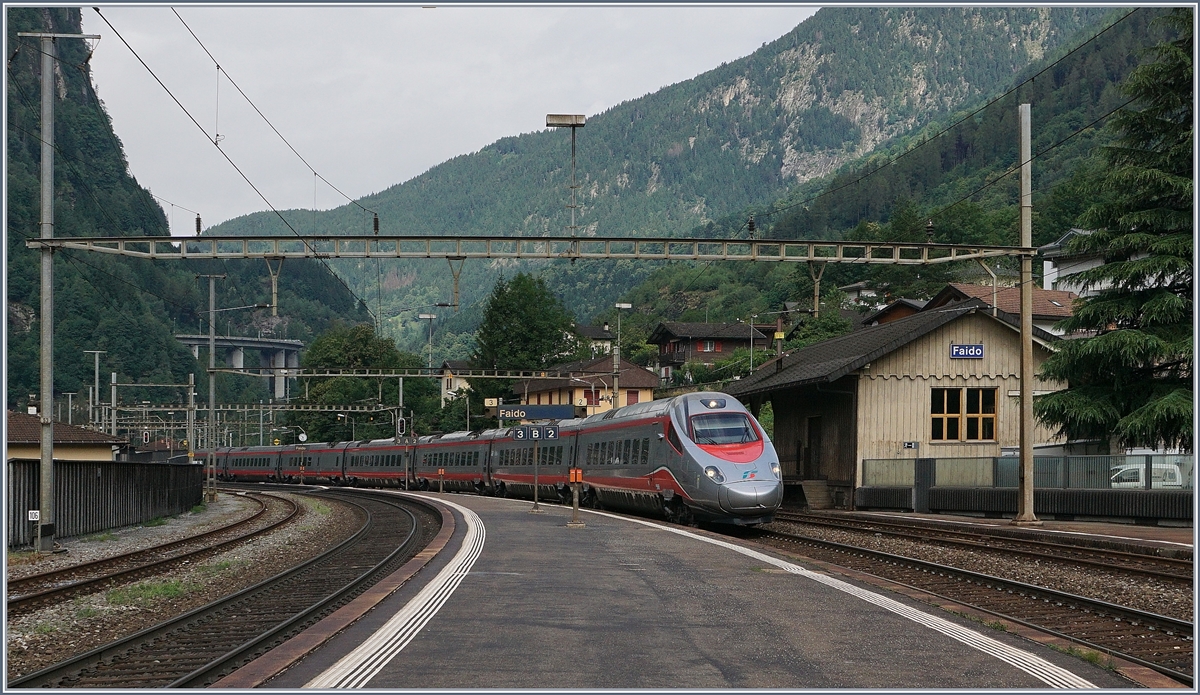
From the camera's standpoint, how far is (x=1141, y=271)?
94.7 ft

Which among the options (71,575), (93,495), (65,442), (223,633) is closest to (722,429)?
(71,575)

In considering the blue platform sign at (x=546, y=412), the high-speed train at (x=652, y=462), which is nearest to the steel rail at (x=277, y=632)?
the high-speed train at (x=652, y=462)

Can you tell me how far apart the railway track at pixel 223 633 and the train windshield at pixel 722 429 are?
25.6ft

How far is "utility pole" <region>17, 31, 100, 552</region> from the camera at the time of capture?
968 inches

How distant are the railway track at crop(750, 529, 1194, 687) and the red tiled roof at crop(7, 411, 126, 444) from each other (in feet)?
118

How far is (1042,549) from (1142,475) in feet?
22.6

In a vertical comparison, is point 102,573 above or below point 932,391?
below

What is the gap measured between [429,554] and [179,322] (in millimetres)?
158518

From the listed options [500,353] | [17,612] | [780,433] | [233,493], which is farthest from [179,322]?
[17,612]

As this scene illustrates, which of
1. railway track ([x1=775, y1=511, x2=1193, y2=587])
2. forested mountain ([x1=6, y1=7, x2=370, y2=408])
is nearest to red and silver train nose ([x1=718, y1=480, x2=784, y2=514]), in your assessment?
railway track ([x1=775, y1=511, x2=1193, y2=587])

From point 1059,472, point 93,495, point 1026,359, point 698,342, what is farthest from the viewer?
point 698,342

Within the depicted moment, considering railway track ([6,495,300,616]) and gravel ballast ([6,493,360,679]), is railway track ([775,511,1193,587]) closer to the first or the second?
gravel ballast ([6,493,360,679])

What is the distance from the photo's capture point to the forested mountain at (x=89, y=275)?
115312 mm

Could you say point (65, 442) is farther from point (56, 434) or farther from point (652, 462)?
point (652, 462)
